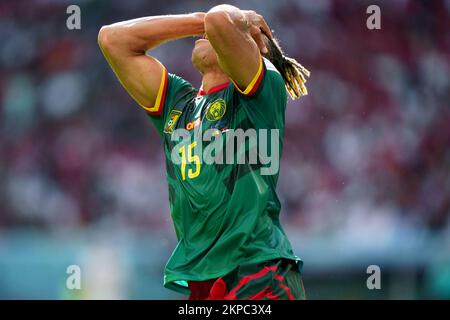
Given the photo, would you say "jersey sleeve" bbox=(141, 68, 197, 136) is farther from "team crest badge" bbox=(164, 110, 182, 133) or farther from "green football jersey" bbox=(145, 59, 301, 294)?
"green football jersey" bbox=(145, 59, 301, 294)

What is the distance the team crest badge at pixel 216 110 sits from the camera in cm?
382

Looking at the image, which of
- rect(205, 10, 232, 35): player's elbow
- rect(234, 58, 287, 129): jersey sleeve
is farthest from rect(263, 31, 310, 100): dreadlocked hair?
rect(205, 10, 232, 35): player's elbow

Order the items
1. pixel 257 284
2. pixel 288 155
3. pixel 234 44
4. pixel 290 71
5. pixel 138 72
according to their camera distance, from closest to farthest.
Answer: pixel 257 284, pixel 234 44, pixel 138 72, pixel 290 71, pixel 288 155

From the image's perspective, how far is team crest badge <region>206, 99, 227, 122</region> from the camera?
12.5 feet

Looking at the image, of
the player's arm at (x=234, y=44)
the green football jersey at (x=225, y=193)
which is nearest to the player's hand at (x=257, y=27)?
the player's arm at (x=234, y=44)

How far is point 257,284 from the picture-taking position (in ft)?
11.6

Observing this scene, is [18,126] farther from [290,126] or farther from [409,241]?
[409,241]

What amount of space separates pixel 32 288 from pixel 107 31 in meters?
5.41

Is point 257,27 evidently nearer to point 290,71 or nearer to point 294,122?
point 290,71

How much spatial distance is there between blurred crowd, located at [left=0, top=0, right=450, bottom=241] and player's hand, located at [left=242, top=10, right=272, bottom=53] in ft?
17.6

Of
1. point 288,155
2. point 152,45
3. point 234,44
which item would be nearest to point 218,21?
point 234,44

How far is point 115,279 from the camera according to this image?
8.97 meters

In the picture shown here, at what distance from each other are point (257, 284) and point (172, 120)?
0.99 meters
